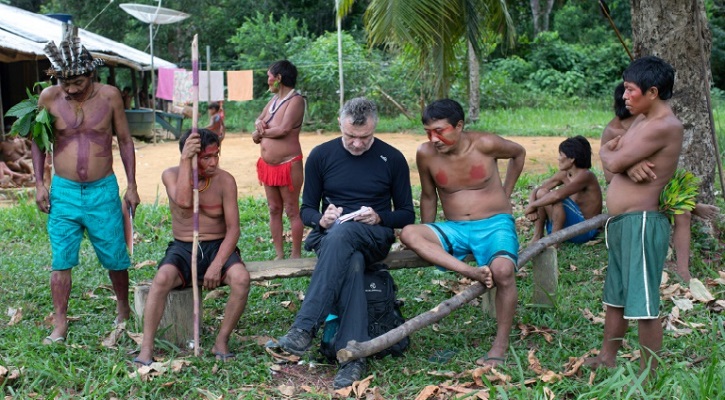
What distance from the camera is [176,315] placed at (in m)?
4.93

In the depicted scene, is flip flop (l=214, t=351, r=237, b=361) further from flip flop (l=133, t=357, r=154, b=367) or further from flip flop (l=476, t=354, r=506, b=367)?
flip flop (l=476, t=354, r=506, b=367)

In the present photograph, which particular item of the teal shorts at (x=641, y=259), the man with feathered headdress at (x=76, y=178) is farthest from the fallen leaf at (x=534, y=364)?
the man with feathered headdress at (x=76, y=178)

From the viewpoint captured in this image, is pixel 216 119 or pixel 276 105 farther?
pixel 216 119

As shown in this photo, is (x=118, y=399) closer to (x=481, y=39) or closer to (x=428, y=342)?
(x=428, y=342)

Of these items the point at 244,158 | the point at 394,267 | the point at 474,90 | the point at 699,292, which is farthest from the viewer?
the point at 474,90

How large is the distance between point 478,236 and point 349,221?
0.84 meters

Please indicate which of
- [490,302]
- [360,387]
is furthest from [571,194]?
[360,387]

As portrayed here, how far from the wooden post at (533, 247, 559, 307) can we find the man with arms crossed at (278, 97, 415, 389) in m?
1.02

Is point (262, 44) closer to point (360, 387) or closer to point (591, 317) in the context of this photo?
point (591, 317)

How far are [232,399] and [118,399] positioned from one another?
59 cm

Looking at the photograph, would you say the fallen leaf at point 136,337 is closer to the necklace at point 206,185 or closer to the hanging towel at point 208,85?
the necklace at point 206,185

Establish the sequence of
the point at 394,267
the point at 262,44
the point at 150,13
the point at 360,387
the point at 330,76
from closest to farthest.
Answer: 1. the point at 360,387
2. the point at 394,267
3. the point at 150,13
4. the point at 330,76
5. the point at 262,44

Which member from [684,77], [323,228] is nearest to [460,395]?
[323,228]

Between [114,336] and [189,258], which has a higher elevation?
[189,258]
